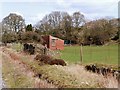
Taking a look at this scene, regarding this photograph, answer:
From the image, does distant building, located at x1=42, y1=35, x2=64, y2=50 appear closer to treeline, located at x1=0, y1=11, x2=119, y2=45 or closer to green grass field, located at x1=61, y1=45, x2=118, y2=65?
treeline, located at x1=0, y1=11, x2=119, y2=45

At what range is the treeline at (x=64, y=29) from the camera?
32844 mm

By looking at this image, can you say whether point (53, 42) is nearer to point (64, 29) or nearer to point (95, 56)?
point (64, 29)

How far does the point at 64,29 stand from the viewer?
36.2 meters

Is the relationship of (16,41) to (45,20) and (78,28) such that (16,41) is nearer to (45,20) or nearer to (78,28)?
(45,20)

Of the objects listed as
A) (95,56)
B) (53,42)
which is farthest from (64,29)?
(95,56)

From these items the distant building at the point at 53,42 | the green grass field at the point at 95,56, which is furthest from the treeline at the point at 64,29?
the green grass field at the point at 95,56

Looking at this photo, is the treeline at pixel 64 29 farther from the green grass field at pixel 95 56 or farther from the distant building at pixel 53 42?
the green grass field at pixel 95 56

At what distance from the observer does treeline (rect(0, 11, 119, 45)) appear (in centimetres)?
3284

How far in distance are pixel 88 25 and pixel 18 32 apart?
950 centimetres

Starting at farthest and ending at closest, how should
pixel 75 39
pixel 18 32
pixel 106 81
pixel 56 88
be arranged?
pixel 18 32, pixel 75 39, pixel 106 81, pixel 56 88

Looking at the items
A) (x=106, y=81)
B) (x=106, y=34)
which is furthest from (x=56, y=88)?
(x=106, y=34)

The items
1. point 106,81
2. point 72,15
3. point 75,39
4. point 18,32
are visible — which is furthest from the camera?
point 72,15

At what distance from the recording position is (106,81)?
8.48m

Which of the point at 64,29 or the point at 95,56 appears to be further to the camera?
the point at 64,29
